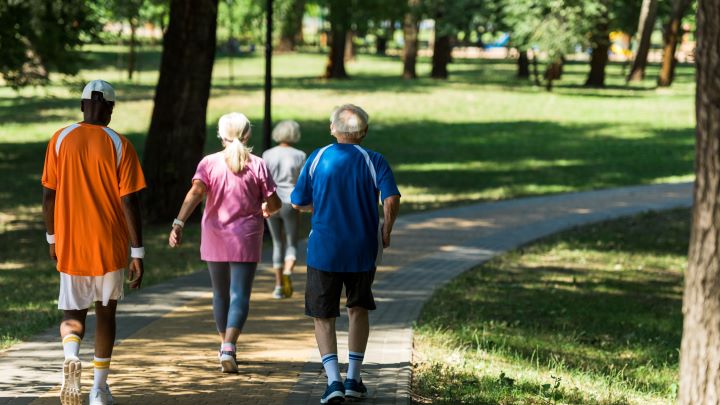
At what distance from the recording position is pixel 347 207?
6.83 m

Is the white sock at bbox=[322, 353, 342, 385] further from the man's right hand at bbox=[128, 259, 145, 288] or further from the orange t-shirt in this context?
the orange t-shirt

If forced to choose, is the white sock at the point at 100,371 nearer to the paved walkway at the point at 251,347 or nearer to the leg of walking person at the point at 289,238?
the paved walkway at the point at 251,347

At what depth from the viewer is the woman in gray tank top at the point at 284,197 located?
10375 millimetres

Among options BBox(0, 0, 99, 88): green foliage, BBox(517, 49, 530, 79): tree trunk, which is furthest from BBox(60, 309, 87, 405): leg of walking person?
BBox(517, 49, 530, 79): tree trunk

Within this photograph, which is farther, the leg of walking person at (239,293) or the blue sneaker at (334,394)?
the leg of walking person at (239,293)

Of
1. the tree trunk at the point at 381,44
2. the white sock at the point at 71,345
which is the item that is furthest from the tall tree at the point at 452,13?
the white sock at the point at 71,345

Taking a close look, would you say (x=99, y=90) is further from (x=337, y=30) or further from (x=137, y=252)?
(x=337, y=30)

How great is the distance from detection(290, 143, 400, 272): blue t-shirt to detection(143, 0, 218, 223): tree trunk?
10.3 m

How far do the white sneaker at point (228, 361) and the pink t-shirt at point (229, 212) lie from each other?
600 millimetres

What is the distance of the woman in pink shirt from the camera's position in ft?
25.6

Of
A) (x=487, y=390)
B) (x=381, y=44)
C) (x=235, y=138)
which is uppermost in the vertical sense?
(x=235, y=138)

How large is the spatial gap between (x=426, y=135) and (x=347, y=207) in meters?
27.0

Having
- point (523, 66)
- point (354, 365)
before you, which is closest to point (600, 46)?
point (523, 66)

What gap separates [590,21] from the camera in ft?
159
